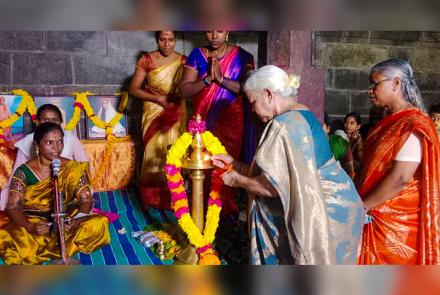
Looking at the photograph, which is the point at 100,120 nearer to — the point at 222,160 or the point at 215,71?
the point at 215,71

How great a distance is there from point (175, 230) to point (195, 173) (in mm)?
1092

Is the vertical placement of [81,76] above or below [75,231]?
above

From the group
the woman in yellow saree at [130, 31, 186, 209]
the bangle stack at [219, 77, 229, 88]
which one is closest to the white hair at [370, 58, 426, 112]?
the bangle stack at [219, 77, 229, 88]

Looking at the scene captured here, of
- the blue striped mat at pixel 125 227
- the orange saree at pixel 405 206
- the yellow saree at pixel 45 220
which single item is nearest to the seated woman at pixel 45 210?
the yellow saree at pixel 45 220

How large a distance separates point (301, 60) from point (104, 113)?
3.39 m

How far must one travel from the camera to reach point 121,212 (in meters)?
4.98

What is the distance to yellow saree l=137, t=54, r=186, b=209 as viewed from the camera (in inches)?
194

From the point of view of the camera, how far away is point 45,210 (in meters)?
3.75

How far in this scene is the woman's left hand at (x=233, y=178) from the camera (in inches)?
106

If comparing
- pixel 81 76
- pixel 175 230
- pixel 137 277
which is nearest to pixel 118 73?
pixel 81 76

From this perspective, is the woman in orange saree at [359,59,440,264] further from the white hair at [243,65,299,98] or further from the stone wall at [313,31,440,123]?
the stone wall at [313,31,440,123]

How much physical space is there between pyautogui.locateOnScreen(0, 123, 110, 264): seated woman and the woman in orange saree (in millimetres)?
2336

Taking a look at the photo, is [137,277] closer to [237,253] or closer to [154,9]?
[154,9]

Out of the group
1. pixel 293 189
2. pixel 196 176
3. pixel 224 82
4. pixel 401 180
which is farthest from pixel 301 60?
pixel 293 189
